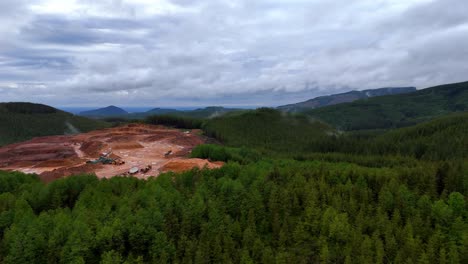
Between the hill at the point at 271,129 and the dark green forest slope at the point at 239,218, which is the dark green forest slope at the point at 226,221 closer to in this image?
the dark green forest slope at the point at 239,218

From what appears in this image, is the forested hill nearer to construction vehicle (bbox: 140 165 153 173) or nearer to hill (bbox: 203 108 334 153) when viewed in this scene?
hill (bbox: 203 108 334 153)

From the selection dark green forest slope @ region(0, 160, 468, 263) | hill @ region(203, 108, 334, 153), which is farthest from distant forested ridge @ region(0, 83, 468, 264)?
hill @ region(203, 108, 334, 153)

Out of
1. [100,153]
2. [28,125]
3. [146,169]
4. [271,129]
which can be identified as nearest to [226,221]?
[146,169]

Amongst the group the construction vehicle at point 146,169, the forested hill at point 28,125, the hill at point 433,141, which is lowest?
the hill at point 433,141

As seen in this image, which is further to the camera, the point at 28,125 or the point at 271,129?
the point at 28,125

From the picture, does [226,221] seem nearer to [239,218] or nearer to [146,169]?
[239,218]

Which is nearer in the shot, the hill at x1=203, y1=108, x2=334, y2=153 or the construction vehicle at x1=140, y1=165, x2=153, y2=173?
the construction vehicle at x1=140, y1=165, x2=153, y2=173

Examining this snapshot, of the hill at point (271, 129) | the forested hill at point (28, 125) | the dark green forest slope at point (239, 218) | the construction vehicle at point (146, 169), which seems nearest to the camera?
the dark green forest slope at point (239, 218)

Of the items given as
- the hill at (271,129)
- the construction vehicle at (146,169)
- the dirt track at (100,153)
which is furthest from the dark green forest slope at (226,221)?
the hill at (271,129)
